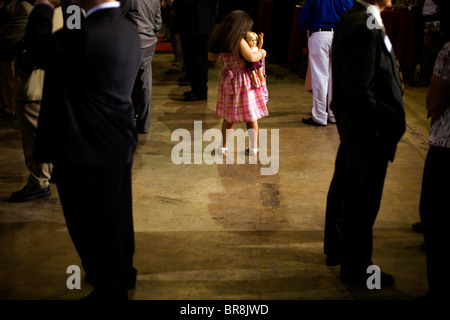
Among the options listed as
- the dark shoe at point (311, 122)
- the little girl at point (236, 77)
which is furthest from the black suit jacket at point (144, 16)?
the dark shoe at point (311, 122)

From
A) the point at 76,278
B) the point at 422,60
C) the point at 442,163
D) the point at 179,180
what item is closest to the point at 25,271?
the point at 76,278

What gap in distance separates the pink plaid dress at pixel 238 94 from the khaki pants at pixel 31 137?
5.48 feet

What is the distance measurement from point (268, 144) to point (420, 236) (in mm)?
2092

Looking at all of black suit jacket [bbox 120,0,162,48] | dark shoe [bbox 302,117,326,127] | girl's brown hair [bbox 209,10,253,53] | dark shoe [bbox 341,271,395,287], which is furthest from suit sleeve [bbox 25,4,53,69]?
dark shoe [bbox 302,117,326,127]

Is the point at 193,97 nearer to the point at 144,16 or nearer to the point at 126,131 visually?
the point at 144,16

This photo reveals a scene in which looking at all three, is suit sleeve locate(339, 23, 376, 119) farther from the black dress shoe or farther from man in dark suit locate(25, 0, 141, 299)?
the black dress shoe

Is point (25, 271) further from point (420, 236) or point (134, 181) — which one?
Answer: point (420, 236)

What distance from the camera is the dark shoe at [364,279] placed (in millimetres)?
3012

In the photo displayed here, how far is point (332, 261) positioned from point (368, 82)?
1.14 meters

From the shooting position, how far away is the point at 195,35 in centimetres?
692

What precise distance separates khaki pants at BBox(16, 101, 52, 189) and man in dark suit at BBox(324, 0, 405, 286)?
226 cm

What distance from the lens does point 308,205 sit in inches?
159

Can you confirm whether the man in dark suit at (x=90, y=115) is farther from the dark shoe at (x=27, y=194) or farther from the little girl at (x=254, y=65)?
the little girl at (x=254, y=65)

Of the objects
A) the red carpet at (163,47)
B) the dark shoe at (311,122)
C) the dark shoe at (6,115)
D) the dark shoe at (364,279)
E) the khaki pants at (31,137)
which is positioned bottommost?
the red carpet at (163,47)
